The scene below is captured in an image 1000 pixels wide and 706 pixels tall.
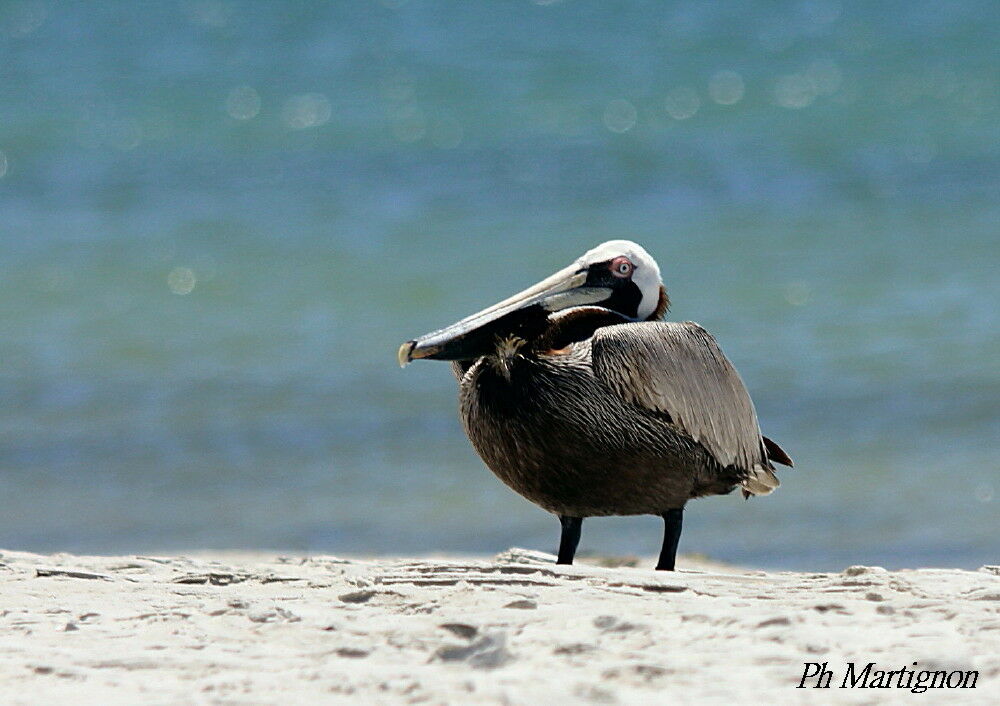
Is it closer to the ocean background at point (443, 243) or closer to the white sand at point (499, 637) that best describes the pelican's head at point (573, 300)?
the white sand at point (499, 637)

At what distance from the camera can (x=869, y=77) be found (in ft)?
51.4

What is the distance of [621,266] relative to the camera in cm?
483

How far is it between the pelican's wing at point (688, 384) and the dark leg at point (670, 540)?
214 millimetres

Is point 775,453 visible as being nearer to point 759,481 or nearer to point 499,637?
point 759,481

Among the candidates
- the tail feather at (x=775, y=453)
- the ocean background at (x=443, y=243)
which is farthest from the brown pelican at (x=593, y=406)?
the ocean background at (x=443, y=243)

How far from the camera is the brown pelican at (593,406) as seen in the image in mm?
4328

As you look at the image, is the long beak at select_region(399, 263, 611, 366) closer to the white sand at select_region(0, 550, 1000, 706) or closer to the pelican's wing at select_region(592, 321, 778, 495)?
the pelican's wing at select_region(592, 321, 778, 495)

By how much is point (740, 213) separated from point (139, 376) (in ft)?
16.2

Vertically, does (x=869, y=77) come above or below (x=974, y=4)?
below

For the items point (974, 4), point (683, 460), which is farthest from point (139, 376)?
point (974, 4)

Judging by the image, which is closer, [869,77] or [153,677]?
[153,677]

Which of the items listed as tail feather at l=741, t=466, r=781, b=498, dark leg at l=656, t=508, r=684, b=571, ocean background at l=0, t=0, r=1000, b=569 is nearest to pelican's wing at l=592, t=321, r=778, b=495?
tail feather at l=741, t=466, r=781, b=498

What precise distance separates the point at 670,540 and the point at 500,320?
31.2 inches

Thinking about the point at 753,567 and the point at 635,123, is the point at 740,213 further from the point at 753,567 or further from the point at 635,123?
the point at 753,567
